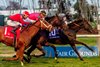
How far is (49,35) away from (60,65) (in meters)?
2.61

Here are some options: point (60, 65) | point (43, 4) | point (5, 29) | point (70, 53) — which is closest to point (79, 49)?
point (70, 53)

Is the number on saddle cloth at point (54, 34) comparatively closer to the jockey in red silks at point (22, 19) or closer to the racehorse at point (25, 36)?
the jockey in red silks at point (22, 19)

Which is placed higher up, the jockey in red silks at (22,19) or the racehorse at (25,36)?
the jockey in red silks at (22,19)

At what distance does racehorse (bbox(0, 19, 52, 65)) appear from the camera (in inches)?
497

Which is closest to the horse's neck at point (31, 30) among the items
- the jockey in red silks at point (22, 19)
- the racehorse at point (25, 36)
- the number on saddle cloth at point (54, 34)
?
the racehorse at point (25, 36)

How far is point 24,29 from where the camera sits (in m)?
12.9

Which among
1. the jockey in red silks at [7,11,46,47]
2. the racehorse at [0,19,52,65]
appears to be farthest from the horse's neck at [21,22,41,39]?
the jockey in red silks at [7,11,46,47]

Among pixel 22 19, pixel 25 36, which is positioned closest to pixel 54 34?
pixel 22 19

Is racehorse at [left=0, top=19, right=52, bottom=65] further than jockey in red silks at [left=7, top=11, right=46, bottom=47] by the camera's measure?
No

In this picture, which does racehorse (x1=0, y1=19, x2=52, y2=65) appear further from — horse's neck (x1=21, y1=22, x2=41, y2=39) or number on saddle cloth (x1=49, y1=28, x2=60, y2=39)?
number on saddle cloth (x1=49, y1=28, x2=60, y2=39)

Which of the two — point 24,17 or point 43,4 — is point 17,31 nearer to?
point 24,17

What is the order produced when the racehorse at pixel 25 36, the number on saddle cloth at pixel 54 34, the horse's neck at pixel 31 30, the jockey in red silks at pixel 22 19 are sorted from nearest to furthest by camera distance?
the racehorse at pixel 25 36, the horse's neck at pixel 31 30, the jockey in red silks at pixel 22 19, the number on saddle cloth at pixel 54 34

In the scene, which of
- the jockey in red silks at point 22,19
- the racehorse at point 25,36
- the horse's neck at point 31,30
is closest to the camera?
the racehorse at point 25,36

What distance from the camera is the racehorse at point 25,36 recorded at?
41.4 feet
